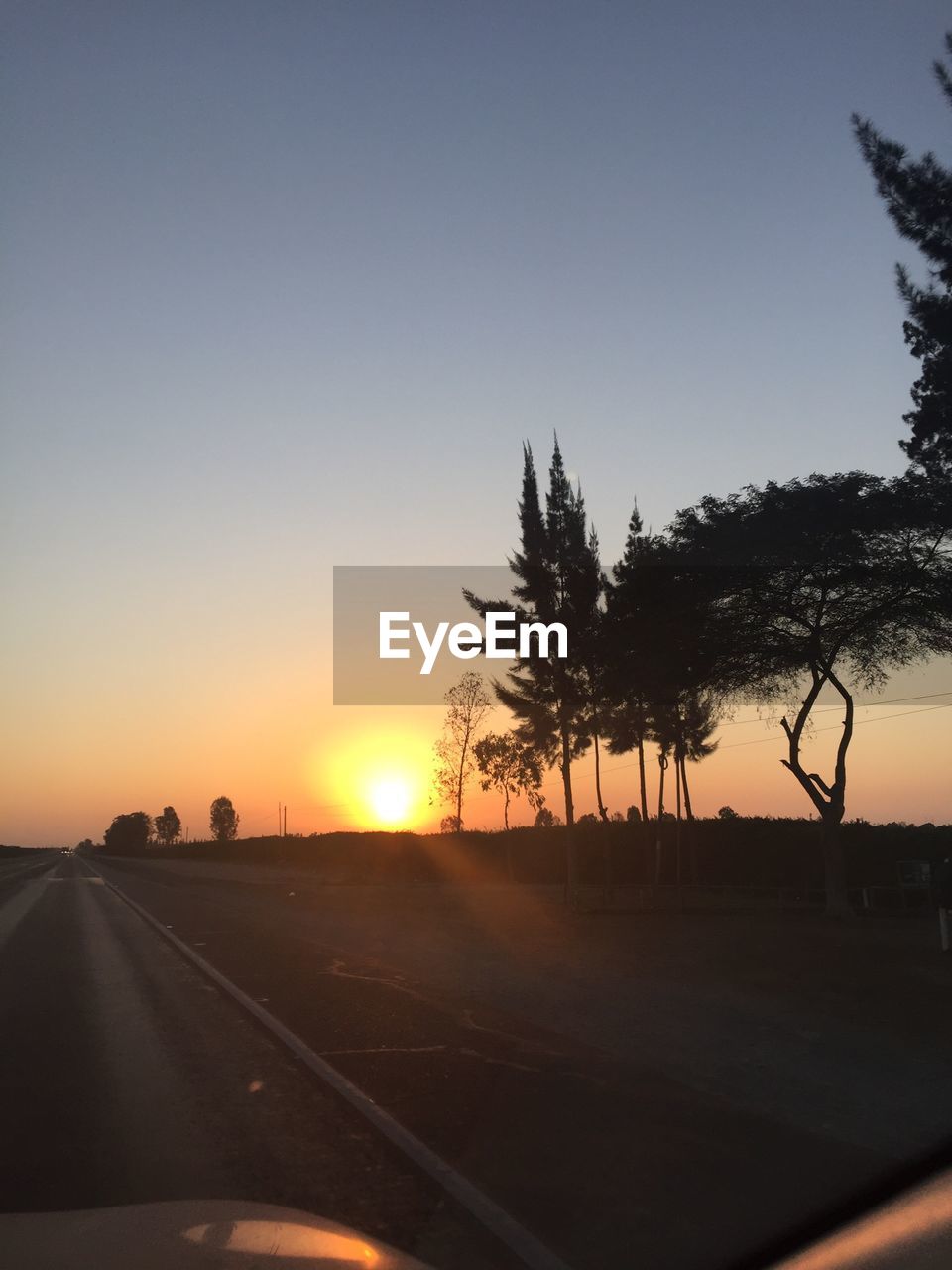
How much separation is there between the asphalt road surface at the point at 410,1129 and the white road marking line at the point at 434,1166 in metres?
0.07

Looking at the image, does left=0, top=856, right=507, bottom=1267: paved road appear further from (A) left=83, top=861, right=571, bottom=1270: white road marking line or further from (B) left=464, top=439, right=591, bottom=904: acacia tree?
(B) left=464, top=439, right=591, bottom=904: acacia tree

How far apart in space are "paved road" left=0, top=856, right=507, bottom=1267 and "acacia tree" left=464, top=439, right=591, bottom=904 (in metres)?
15.5

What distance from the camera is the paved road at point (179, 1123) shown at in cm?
549

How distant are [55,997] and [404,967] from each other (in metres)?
4.97

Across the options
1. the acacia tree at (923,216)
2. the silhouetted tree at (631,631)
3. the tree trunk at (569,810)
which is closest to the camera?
the acacia tree at (923,216)

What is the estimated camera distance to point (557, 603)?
28016 mm

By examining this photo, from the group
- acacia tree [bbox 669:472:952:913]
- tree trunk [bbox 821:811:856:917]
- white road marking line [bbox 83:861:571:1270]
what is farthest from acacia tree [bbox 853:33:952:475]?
white road marking line [bbox 83:861:571:1270]

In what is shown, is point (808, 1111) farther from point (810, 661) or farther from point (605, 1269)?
point (810, 661)

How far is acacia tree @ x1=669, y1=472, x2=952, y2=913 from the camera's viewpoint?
2092 centimetres

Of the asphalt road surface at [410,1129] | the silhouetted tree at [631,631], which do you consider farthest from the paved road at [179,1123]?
the silhouetted tree at [631,631]

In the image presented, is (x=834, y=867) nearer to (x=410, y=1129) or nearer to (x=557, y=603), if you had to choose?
(x=557, y=603)

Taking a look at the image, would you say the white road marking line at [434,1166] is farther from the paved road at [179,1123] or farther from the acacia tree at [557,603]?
the acacia tree at [557,603]

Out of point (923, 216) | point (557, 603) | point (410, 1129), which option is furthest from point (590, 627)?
point (410, 1129)

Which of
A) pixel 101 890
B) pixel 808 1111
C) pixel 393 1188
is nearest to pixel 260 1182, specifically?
pixel 393 1188
